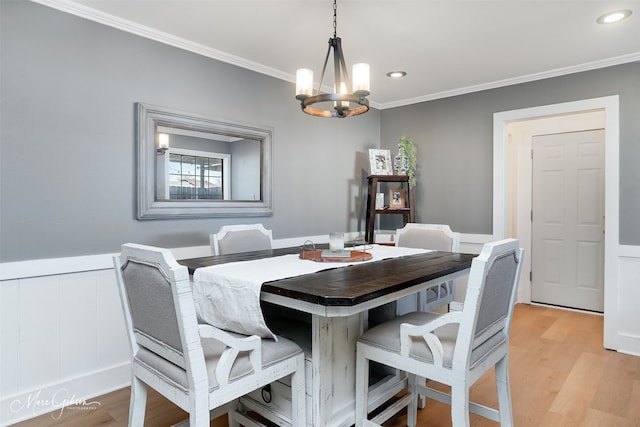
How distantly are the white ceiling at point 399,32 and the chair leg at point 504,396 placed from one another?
1.96 meters

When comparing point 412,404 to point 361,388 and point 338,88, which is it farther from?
point 338,88

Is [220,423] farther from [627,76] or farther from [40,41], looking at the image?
[627,76]

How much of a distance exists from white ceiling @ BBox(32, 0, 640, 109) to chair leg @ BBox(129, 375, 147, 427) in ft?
6.57

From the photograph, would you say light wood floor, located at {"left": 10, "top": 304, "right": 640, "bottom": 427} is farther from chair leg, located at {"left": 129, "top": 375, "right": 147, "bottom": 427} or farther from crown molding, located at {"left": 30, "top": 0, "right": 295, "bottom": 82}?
crown molding, located at {"left": 30, "top": 0, "right": 295, "bottom": 82}

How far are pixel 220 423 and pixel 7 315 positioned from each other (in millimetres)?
1262

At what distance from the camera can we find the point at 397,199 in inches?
163

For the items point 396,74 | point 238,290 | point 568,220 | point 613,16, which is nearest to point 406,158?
point 396,74

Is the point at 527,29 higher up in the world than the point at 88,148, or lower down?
higher up

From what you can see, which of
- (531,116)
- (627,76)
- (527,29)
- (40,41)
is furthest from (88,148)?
(627,76)

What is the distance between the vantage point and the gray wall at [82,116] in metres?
2.07

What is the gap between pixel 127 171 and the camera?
2.50 m

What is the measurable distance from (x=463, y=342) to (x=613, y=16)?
2311 millimetres

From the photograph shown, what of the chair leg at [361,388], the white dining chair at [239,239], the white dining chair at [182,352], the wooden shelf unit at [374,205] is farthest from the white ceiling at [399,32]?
the chair leg at [361,388]

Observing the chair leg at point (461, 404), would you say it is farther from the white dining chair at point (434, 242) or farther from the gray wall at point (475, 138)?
the gray wall at point (475, 138)
